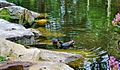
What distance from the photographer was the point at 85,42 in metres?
12.4

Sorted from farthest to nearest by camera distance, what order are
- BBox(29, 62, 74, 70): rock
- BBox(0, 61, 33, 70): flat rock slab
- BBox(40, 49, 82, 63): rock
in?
BBox(40, 49, 82, 63): rock < BBox(29, 62, 74, 70): rock < BBox(0, 61, 33, 70): flat rock slab

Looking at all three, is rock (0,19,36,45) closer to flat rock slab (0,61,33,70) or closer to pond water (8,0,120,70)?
pond water (8,0,120,70)

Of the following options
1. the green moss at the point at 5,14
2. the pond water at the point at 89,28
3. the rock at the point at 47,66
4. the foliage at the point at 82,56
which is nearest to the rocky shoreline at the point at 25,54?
the rock at the point at 47,66

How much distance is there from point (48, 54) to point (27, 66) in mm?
3558

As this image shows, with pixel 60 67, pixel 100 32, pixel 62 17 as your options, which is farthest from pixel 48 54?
pixel 62 17

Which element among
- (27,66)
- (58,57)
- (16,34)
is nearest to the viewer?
(27,66)

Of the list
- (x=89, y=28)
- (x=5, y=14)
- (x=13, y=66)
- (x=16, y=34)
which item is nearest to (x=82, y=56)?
(x=16, y=34)

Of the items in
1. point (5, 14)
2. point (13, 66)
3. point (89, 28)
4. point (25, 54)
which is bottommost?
point (89, 28)

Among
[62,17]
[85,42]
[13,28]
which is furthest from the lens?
[62,17]

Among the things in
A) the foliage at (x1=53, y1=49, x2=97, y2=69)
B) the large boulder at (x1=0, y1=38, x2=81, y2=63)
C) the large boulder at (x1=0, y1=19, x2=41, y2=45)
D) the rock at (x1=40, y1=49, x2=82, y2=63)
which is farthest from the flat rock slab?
the large boulder at (x1=0, y1=19, x2=41, y2=45)

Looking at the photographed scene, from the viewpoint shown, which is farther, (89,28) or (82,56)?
(89,28)

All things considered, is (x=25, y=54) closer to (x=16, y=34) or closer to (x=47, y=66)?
(x=47, y=66)

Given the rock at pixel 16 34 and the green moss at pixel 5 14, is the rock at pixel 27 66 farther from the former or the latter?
the green moss at pixel 5 14

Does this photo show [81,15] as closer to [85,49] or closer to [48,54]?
[85,49]
